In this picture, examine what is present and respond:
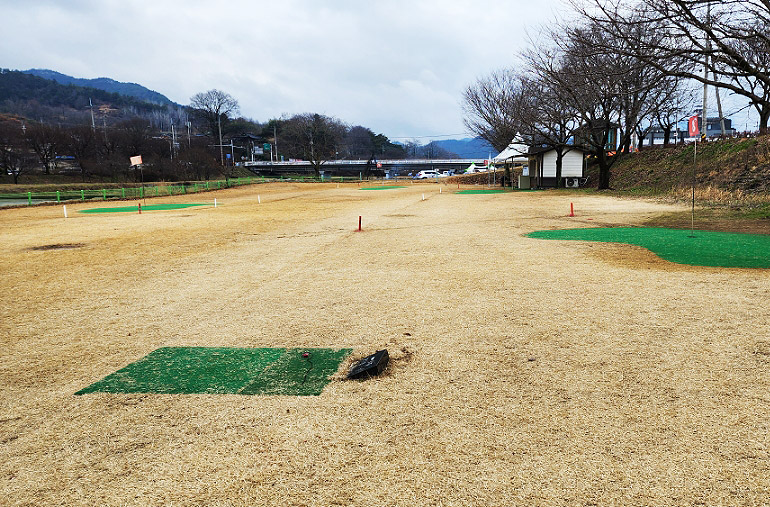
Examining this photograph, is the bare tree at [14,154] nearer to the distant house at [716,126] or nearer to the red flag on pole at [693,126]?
the red flag on pole at [693,126]

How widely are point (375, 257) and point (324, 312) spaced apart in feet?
12.4

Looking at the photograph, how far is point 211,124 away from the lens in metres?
92.6

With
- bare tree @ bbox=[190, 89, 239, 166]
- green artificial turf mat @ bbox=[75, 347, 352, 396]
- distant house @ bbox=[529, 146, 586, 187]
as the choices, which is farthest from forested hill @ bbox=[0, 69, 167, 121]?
green artificial turf mat @ bbox=[75, 347, 352, 396]

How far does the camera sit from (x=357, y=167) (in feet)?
315

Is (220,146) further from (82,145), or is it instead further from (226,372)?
(226,372)

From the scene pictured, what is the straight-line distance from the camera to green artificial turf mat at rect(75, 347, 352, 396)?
12.5 ft

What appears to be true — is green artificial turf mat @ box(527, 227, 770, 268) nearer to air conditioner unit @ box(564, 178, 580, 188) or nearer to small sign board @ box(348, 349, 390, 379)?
small sign board @ box(348, 349, 390, 379)

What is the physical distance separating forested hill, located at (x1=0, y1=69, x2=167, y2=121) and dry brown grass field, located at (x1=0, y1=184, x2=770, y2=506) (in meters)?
127

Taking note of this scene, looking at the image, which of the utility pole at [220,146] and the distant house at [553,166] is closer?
the distant house at [553,166]

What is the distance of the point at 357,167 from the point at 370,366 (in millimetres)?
94050

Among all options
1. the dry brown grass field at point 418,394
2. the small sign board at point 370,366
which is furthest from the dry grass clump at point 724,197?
the small sign board at point 370,366

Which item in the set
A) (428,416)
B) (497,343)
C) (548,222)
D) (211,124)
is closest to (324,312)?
(497,343)

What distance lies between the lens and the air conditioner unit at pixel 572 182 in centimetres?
3653

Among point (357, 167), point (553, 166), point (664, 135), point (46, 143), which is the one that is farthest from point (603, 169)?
point (357, 167)
